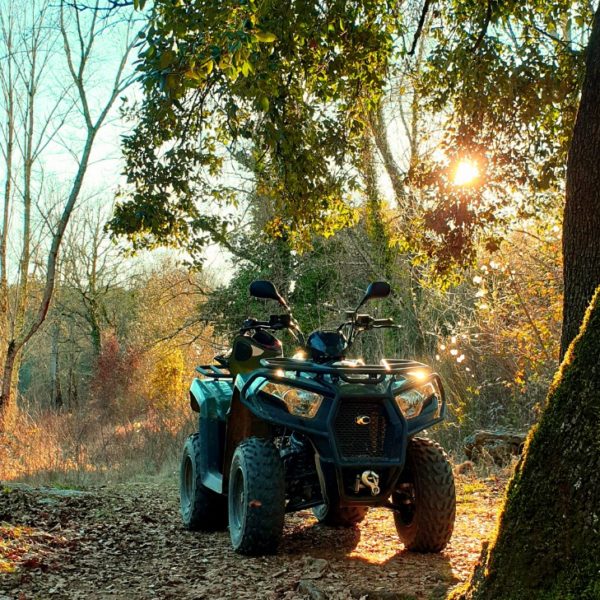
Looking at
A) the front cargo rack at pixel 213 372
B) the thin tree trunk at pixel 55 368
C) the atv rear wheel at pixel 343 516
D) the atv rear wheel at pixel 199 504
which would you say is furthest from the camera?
the thin tree trunk at pixel 55 368

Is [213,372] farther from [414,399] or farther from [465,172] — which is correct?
[465,172]

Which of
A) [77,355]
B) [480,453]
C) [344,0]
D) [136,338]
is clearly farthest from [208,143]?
[77,355]

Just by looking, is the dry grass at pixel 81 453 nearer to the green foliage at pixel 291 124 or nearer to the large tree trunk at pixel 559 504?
the green foliage at pixel 291 124


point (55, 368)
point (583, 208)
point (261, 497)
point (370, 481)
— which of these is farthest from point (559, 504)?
point (55, 368)

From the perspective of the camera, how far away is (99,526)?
677cm

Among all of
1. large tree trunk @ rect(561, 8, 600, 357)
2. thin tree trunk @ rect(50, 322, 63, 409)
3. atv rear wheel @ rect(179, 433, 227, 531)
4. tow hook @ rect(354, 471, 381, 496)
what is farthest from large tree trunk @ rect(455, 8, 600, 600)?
thin tree trunk @ rect(50, 322, 63, 409)

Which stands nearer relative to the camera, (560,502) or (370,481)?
(560,502)

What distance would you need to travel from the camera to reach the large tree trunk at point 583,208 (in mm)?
5113

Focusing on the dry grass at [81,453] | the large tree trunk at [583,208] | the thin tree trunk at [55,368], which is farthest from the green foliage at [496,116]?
the thin tree trunk at [55,368]

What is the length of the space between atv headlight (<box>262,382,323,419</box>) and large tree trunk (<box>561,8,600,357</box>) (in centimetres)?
168

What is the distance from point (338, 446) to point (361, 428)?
0.58 ft

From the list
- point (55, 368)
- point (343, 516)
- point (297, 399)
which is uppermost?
point (297, 399)

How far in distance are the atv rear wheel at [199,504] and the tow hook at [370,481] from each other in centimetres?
178

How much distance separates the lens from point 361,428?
487 cm
